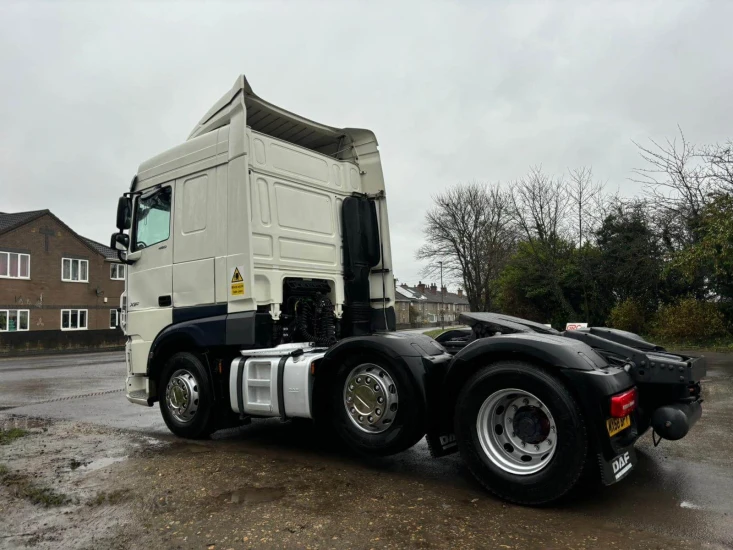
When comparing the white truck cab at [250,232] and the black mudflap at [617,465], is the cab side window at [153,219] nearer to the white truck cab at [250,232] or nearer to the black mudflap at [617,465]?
the white truck cab at [250,232]

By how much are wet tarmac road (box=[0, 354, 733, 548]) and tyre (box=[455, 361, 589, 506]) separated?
0.64 ft

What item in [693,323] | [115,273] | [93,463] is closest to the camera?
[93,463]

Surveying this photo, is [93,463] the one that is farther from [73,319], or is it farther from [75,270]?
[75,270]

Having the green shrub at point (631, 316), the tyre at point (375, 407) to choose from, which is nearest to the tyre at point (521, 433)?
the tyre at point (375, 407)

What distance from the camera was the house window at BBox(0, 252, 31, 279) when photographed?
32.5 m

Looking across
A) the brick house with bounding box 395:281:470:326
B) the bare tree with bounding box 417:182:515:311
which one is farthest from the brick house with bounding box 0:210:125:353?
the brick house with bounding box 395:281:470:326

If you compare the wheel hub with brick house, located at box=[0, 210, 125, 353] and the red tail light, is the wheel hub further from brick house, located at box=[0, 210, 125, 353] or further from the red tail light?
brick house, located at box=[0, 210, 125, 353]

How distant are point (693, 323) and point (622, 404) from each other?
18.1 m

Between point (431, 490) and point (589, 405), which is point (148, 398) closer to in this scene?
point (431, 490)

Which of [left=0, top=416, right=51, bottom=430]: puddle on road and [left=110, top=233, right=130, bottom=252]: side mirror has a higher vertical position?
[left=110, top=233, right=130, bottom=252]: side mirror

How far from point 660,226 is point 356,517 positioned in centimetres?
2148

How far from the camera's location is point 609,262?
74.7ft

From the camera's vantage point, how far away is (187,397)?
Answer: 6.08 metres

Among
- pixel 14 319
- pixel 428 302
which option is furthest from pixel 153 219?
pixel 428 302
